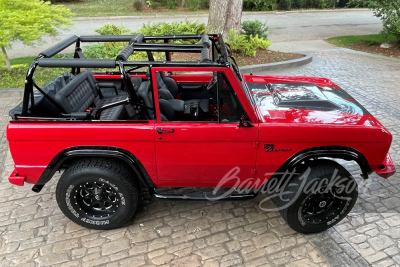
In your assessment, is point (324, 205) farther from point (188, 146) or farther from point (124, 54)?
point (124, 54)

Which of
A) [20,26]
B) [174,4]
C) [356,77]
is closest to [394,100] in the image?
[356,77]

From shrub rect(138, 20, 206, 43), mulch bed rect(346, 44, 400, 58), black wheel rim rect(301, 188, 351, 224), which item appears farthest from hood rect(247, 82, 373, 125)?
mulch bed rect(346, 44, 400, 58)

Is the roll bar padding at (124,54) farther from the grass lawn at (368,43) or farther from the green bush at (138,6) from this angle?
the green bush at (138,6)

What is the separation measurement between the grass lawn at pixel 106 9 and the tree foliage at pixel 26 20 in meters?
11.1

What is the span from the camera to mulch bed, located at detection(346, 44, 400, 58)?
1202 centimetres

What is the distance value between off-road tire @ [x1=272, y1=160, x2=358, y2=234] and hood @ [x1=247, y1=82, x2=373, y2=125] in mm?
515

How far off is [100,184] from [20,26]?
604cm

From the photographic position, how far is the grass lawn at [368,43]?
1224cm

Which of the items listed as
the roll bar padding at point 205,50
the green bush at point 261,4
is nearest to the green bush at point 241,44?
the roll bar padding at point 205,50

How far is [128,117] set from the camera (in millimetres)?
3742

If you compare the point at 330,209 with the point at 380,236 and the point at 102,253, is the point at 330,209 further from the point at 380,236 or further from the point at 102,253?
the point at 102,253

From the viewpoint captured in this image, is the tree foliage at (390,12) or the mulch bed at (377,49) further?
the mulch bed at (377,49)

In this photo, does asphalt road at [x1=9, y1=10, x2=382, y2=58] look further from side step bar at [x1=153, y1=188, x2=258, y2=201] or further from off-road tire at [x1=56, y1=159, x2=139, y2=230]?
side step bar at [x1=153, y1=188, x2=258, y2=201]

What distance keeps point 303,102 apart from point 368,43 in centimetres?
1154
